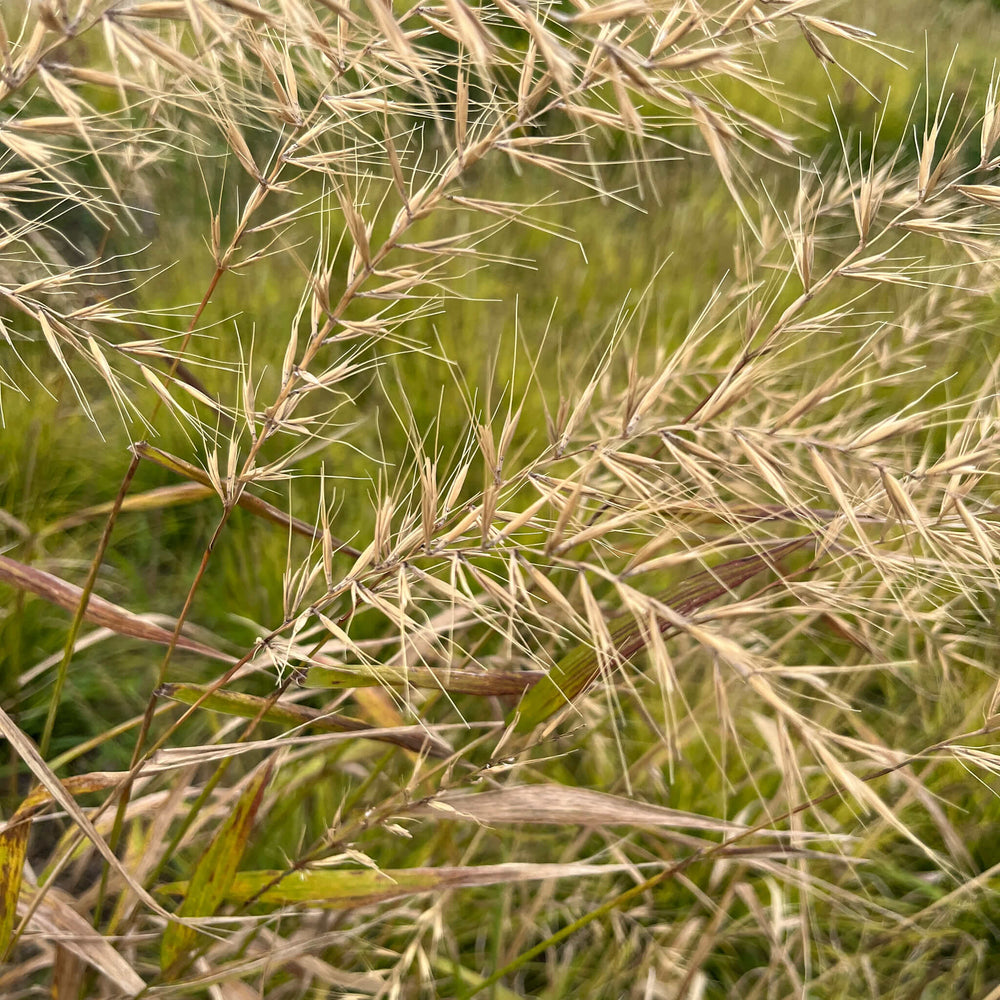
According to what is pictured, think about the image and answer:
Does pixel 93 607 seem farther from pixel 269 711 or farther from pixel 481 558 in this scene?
pixel 481 558

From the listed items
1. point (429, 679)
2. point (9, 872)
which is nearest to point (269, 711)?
point (429, 679)

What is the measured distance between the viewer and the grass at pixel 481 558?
0.62 metres

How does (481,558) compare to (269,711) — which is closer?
(269,711)

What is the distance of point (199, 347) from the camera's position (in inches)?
76.1

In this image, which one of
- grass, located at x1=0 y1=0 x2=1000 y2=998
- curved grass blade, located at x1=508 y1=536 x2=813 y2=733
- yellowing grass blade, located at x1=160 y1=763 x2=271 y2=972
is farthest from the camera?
yellowing grass blade, located at x1=160 y1=763 x2=271 y2=972

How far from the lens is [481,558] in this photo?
1.04m

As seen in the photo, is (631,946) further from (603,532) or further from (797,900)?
(603,532)

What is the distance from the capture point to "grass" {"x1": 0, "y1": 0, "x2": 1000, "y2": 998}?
0.62 metres

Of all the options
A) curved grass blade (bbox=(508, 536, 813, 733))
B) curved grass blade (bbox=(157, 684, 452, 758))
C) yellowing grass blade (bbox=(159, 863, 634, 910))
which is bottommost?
yellowing grass blade (bbox=(159, 863, 634, 910))

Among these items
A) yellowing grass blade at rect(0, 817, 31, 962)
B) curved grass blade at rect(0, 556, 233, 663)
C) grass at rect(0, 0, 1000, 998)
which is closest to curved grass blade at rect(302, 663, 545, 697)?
grass at rect(0, 0, 1000, 998)

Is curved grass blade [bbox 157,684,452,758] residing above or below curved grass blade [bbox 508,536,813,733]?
below

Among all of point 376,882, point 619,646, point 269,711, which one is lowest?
point 376,882

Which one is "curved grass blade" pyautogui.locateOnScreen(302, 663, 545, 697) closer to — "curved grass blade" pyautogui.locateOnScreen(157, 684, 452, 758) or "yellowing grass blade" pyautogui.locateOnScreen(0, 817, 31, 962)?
"curved grass blade" pyautogui.locateOnScreen(157, 684, 452, 758)

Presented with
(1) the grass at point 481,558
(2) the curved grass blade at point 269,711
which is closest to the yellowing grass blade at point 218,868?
(1) the grass at point 481,558
